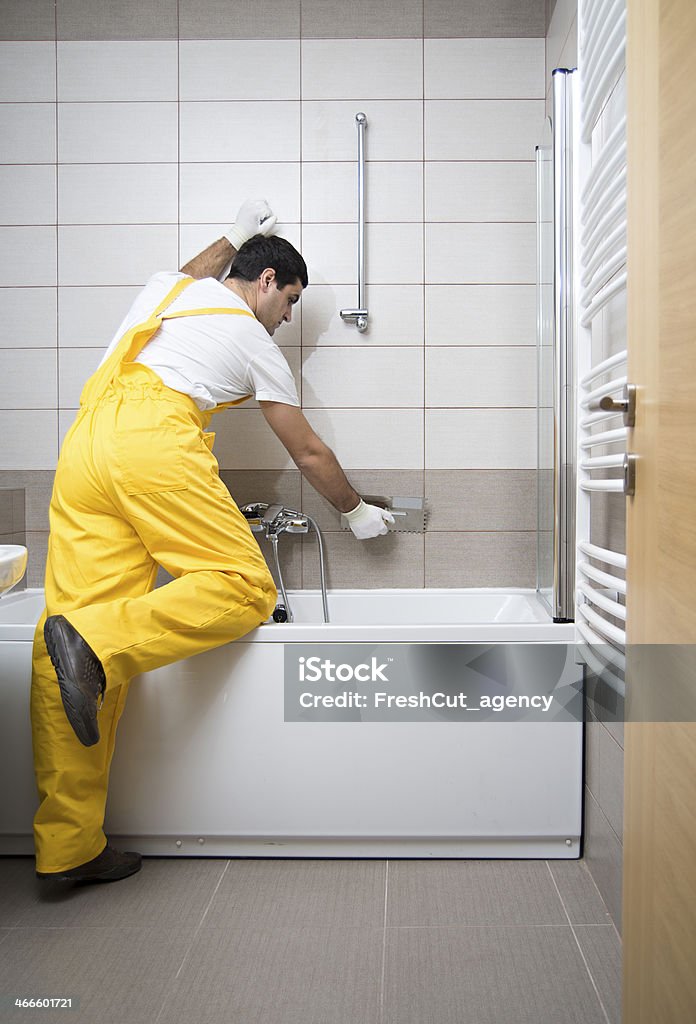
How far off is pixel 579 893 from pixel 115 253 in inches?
90.4

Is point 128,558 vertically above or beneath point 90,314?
beneath

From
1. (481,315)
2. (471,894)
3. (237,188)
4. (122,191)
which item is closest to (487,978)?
(471,894)

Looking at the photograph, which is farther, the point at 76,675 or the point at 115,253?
the point at 115,253

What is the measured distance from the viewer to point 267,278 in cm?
241

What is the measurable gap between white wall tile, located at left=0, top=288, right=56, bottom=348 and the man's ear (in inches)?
32.6

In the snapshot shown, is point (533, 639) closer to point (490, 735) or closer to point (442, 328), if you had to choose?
point (490, 735)

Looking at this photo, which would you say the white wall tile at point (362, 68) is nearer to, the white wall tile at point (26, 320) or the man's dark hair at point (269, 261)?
the man's dark hair at point (269, 261)

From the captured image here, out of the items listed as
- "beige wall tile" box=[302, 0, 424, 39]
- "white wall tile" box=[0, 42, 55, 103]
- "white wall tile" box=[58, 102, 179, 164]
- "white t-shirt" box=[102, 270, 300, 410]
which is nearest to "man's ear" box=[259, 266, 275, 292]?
"white t-shirt" box=[102, 270, 300, 410]

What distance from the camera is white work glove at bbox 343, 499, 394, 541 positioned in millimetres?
2609

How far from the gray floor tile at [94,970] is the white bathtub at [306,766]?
357mm

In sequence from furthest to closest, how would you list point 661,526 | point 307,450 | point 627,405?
point 307,450 < point 627,405 < point 661,526

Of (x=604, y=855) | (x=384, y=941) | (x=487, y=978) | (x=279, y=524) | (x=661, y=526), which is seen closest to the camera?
Answer: (x=661, y=526)

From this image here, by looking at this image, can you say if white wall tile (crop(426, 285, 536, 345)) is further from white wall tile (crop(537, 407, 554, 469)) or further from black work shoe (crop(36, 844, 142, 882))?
black work shoe (crop(36, 844, 142, 882))

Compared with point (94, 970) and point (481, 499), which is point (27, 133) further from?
point (94, 970)
